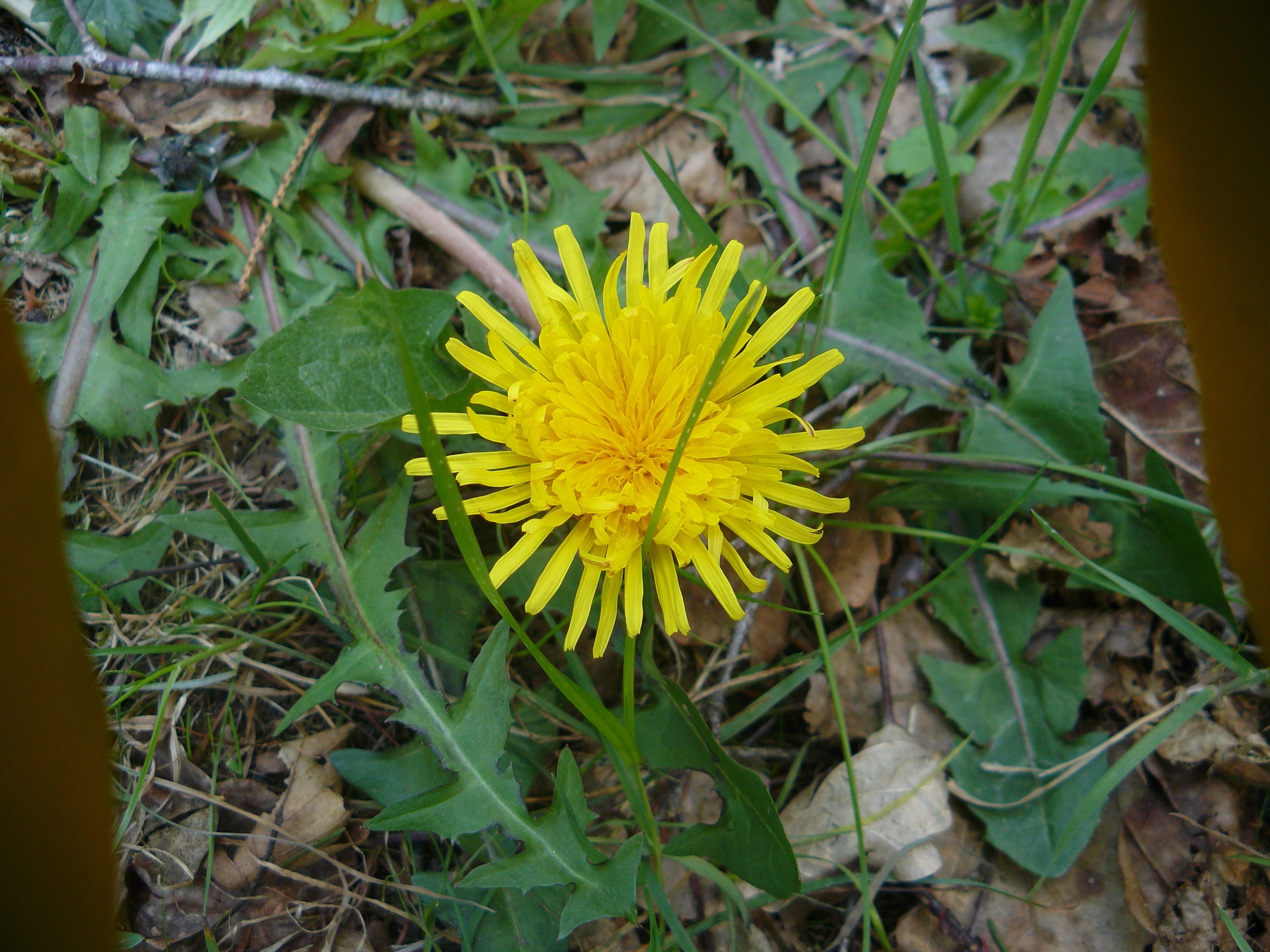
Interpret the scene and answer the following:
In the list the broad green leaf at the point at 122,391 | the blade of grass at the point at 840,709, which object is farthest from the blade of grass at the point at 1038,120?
the broad green leaf at the point at 122,391

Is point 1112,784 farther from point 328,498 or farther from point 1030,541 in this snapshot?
point 328,498

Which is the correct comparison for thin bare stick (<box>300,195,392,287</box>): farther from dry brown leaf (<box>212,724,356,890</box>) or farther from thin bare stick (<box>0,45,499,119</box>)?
dry brown leaf (<box>212,724,356,890</box>)

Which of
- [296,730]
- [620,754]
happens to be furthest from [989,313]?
[296,730]

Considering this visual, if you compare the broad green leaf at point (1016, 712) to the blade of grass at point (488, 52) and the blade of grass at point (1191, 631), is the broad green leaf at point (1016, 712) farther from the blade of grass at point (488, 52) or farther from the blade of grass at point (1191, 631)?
the blade of grass at point (488, 52)

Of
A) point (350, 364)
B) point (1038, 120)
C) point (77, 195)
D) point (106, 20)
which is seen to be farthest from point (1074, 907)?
point (106, 20)

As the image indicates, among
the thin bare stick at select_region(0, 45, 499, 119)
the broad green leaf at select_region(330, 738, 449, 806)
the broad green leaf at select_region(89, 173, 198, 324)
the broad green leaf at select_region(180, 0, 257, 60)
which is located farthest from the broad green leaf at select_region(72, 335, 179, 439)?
the broad green leaf at select_region(330, 738, 449, 806)

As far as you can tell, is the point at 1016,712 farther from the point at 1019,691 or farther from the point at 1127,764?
the point at 1127,764
